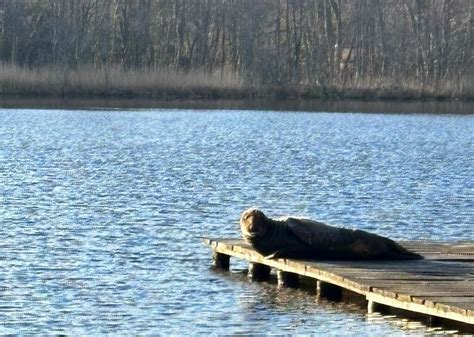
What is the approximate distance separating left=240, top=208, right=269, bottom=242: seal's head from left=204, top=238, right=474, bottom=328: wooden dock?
0.35 metres

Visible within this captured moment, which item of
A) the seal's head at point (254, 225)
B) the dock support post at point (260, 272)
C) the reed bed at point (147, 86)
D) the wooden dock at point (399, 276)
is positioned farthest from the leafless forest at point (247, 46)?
the seal's head at point (254, 225)

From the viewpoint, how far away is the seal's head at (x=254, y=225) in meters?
15.0

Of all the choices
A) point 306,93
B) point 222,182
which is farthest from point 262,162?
point 306,93

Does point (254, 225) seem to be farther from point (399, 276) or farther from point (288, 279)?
point (399, 276)

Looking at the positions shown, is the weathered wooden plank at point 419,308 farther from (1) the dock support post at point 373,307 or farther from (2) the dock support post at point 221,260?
(2) the dock support post at point 221,260

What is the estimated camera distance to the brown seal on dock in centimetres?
1496

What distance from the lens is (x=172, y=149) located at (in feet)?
A: 121

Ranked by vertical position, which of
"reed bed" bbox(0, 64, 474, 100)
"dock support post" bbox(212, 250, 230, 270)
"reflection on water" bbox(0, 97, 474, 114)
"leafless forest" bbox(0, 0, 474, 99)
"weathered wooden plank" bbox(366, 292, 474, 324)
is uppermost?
"leafless forest" bbox(0, 0, 474, 99)

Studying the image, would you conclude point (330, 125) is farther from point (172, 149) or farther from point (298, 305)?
point (298, 305)

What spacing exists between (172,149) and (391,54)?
24633mm

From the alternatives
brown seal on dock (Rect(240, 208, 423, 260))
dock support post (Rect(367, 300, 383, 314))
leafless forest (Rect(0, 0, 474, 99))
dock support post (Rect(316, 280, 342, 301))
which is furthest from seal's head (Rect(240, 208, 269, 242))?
leafless forest (Rect(0, 0, 474, 99))

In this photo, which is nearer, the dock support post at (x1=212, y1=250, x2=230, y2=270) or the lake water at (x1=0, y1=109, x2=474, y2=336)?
the lake water at (x1=0, y1=109, x2=474, y2=336)

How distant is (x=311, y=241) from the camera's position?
590 inches

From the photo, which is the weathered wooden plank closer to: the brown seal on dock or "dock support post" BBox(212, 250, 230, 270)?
the brown seal on dock
